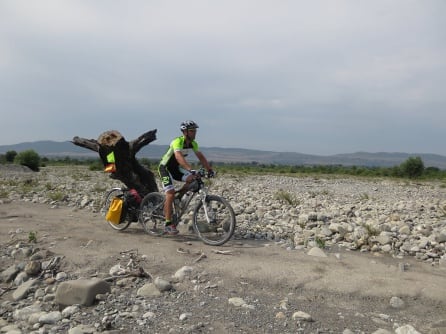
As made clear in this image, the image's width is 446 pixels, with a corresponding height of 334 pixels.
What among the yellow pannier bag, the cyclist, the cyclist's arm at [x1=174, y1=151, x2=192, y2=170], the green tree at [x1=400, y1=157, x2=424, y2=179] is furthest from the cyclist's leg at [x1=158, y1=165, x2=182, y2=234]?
the green tree at [x1=400, y1=157, x2=424, y2=179]

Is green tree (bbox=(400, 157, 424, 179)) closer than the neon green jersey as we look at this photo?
No

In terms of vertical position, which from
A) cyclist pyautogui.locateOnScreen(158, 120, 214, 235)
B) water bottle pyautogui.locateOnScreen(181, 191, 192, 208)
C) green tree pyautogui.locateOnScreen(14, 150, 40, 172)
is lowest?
green tree pyautogui.locateOnScreen(14, 150, 40, 172)

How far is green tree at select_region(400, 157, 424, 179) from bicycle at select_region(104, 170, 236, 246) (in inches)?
2117

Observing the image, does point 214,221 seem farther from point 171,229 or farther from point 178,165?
point 178,165

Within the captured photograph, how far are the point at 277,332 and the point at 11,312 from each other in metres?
3.60

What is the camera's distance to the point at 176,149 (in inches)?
307

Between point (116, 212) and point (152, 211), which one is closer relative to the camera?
point (152, 211)

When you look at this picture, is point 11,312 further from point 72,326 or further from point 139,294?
point 139,294

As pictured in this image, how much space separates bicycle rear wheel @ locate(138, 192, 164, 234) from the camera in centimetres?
858

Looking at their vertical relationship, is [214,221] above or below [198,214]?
below

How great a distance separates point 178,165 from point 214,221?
1.55m

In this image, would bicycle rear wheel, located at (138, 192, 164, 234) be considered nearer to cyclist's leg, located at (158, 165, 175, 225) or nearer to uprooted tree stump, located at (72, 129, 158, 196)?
cyclist's leg, located at (158, 165, 175, 225)

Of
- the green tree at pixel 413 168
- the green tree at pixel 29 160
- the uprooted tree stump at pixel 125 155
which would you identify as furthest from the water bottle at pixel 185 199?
the green tree at pixel 413 168

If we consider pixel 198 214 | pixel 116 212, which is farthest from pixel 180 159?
pixel 116 212
